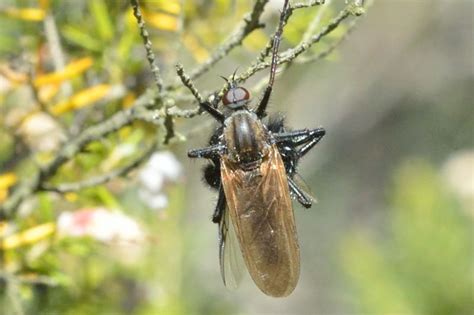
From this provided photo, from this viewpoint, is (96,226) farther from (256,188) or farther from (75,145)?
(256,188)

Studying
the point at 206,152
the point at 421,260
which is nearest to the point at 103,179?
the point at 206,152

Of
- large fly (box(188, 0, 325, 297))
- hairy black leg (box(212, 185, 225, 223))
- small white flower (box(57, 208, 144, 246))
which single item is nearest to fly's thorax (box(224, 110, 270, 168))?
large fly (box(188, 0, 325, 297))

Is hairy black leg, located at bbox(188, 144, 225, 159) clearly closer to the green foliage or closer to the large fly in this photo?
the large fly

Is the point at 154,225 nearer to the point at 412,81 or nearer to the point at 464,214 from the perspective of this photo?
the point at 464,214

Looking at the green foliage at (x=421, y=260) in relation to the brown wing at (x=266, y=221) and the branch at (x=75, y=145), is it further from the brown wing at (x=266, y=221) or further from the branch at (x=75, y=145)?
the branch at (x=75, y=145)

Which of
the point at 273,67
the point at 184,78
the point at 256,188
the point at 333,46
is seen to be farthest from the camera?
the point at 256,188

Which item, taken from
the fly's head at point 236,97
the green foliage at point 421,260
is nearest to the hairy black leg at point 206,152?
the fly's head at point 236,97
